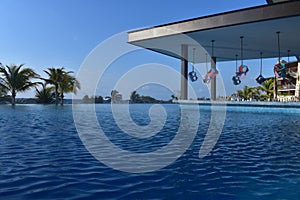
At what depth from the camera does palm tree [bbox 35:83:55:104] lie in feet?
74.2

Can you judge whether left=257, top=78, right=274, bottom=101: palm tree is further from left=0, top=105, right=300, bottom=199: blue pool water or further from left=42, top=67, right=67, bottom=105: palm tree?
left=0, top=105, right=300, bottom=199: blue pool water

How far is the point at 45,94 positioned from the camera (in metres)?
23.0

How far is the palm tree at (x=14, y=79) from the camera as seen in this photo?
64.7ft

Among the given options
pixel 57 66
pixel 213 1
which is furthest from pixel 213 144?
pixel 57 66

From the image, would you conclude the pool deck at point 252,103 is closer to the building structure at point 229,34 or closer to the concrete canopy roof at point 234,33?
the building structure at point 229,34

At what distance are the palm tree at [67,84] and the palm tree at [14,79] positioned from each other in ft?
9.63

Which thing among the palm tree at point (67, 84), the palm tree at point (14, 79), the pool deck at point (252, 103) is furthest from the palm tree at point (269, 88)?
the palm tree at point (14, 79)

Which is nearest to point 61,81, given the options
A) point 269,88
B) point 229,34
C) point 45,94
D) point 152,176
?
point 45,94

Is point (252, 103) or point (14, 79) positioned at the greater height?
point (14, 79)

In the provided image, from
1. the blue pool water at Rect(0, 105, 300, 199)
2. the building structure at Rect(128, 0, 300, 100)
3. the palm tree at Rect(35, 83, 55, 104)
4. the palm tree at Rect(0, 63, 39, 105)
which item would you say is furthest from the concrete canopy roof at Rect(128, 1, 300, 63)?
the palm tree at Rect(35, 83, 55, 104)

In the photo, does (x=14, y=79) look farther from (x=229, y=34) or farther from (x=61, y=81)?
(x=229, y=34)

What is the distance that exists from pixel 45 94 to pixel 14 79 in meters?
3.56

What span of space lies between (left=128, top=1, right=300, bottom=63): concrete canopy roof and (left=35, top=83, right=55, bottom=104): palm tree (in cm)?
1121

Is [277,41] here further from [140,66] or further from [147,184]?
[147,184]
